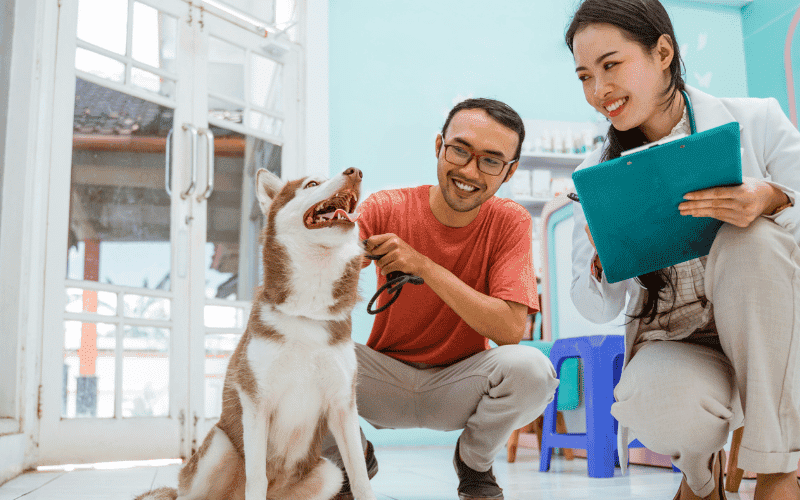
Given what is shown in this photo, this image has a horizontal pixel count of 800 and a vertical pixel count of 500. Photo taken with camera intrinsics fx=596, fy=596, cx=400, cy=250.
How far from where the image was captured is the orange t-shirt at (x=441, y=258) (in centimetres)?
180

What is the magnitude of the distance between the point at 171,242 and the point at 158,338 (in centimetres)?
55

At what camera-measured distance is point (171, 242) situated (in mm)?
3439

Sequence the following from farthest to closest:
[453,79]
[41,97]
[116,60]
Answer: [453,79], [116,60], [41,97]

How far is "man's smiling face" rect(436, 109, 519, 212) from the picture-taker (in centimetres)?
173

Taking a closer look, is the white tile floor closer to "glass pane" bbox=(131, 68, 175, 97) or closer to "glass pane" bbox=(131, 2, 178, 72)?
"glass pane" bbox=(131, 68, 175, 97)

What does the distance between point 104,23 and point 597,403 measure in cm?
320

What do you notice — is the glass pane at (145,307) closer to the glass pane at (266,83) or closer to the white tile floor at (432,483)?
the white tile floor at (432,483)

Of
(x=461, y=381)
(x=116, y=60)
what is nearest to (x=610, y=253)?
(x=461, y=381)

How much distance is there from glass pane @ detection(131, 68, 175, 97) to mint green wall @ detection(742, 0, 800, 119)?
4.41m

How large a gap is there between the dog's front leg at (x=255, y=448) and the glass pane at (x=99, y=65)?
2578 millimetres

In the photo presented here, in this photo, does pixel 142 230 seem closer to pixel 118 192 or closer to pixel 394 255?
pixel 118 192

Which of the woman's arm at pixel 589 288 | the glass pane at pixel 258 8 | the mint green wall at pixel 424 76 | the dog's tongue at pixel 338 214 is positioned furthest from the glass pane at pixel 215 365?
the woman's arm at pixel 589 288

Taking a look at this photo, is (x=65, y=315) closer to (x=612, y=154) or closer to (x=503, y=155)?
(x=503, y=155)

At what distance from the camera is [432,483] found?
2199 mm
